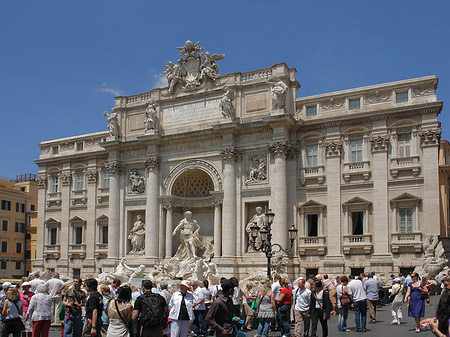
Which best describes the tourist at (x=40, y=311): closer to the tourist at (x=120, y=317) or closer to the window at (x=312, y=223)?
the tourist at (x=120, y=317)

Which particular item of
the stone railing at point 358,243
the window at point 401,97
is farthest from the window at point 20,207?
the window at point 401,97

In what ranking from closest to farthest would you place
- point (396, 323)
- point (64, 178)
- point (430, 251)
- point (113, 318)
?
point (113, 318) → point (396, 323) → point (430, 251) → point (64, 178)

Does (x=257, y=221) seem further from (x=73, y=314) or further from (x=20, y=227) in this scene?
(x=20, y=227)

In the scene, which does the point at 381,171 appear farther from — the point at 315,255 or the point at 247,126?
the point at 247,126

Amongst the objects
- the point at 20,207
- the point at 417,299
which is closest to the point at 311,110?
the point at 417,299

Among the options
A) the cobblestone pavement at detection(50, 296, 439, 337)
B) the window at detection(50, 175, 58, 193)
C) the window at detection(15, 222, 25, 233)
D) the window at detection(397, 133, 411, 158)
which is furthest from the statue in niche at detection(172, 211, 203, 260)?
the window at detection(15, 222, 25, 233)

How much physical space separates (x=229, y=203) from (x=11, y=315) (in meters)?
21.5

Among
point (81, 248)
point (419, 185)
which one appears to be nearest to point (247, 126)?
point (419, 185)

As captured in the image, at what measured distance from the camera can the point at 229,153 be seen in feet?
112

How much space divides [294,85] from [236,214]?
906 centimetres

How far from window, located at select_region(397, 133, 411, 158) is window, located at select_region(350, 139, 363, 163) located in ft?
7.41

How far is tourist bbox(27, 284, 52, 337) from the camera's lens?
41.7 ft

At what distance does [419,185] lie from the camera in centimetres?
2959

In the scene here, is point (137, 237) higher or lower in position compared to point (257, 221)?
lower
